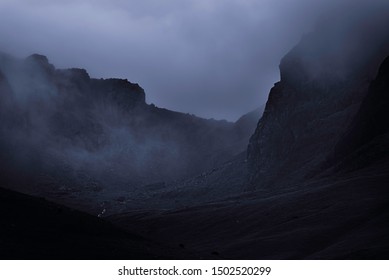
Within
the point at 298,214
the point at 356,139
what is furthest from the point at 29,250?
the point at 356,139

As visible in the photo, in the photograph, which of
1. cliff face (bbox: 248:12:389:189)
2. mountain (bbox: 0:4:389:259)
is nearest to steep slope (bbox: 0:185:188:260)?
mountain (bbox: 0:4:389:259)

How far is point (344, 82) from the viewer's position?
165375 millimetres

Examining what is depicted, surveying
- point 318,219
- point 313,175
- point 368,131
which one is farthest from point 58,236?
point 313,175

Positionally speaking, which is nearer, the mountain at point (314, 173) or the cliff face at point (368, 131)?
the mountain at point (314, 173)

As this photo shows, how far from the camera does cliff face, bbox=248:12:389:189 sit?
151 meters

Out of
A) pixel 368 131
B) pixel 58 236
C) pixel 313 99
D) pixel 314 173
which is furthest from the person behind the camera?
pixel 313 99

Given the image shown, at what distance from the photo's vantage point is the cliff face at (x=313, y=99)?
5955 inches

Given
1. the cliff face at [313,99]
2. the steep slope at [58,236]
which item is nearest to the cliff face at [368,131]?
the cliff face at [313,99]

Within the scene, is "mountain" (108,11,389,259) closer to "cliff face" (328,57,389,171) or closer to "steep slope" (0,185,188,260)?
"cliff face" (328,57,389,171)

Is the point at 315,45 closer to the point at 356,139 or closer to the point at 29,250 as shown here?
the point at 356,139

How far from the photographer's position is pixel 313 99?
170375 millimetres

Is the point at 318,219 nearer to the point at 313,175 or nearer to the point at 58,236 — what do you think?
the point at 58,236

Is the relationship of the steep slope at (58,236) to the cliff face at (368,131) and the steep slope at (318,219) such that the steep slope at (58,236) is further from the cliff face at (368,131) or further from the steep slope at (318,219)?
the cliff face at (368,131)

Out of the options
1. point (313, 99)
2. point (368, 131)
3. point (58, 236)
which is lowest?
point (58, 236)
